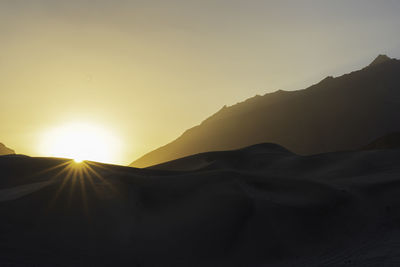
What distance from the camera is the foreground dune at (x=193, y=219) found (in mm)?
7688

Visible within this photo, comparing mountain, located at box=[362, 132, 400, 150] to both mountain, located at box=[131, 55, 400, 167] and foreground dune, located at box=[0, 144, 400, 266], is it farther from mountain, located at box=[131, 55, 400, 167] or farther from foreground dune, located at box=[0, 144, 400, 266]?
mountain, located at box=[131, 55, 400, 167]

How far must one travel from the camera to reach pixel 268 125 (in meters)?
68.8

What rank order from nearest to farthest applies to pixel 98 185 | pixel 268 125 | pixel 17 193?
pixel 17 193 < pixel 98 185 < pixel 268 125

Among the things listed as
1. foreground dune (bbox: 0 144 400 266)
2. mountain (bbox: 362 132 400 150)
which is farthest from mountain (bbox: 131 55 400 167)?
foreground dune (bbox: 0 144 400 266)

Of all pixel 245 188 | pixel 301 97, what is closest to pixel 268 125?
pixel 301 97

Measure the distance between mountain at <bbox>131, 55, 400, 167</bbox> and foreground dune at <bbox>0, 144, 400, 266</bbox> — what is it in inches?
1901

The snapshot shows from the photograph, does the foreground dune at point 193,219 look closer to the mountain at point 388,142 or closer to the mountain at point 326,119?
the mountain at point 388,142

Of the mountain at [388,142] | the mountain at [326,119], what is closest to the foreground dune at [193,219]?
the mountain at [388,142]

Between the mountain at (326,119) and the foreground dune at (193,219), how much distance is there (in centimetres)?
4829

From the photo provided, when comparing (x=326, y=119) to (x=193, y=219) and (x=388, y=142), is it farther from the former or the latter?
(x=193, y=219)

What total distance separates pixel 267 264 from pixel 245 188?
3.87m

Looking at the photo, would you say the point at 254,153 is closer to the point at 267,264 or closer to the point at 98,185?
the point at 98,185

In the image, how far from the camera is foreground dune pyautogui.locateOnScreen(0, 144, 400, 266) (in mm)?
7688

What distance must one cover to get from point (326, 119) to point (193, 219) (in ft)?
196
